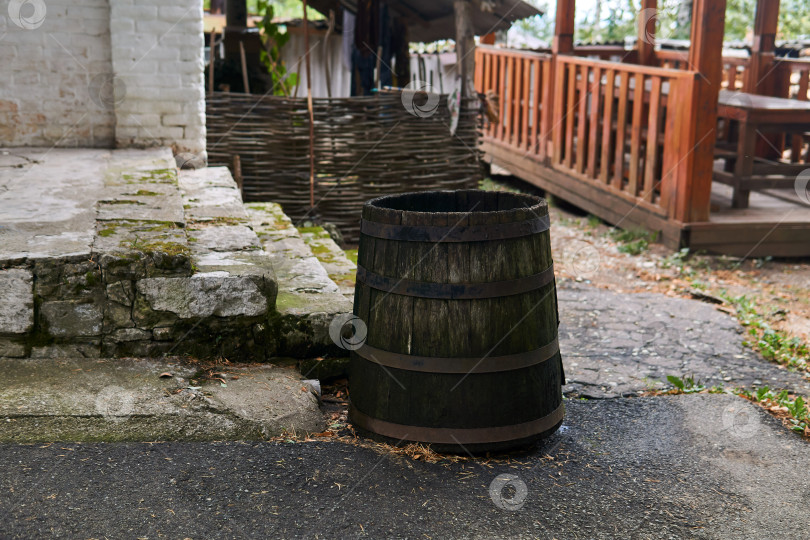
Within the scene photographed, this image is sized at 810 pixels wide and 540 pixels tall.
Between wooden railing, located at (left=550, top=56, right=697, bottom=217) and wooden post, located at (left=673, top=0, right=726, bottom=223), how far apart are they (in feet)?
0.26

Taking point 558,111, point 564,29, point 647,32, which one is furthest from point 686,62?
point 558,111

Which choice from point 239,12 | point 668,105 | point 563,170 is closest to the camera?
point 668,105

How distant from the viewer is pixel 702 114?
23.0 ft

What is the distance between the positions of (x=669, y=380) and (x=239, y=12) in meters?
8.24

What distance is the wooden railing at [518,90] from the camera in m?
10.1

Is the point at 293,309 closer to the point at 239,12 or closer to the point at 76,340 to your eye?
the point at 76,340

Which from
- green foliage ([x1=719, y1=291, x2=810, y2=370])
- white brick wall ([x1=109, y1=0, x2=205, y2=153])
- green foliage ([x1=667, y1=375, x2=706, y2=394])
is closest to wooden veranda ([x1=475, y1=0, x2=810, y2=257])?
green foliage ([x1=719, y1=291, x2=810, y2=370])

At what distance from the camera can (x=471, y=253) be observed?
2807 mm

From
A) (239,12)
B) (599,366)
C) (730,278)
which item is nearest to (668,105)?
(730,278)

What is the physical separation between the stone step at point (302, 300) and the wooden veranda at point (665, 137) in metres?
3.91

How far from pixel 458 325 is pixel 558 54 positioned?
744 cm

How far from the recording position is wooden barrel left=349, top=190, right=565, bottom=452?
282cm

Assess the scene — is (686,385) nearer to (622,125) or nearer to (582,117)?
(622,125)

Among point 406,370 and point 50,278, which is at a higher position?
point 50,278
